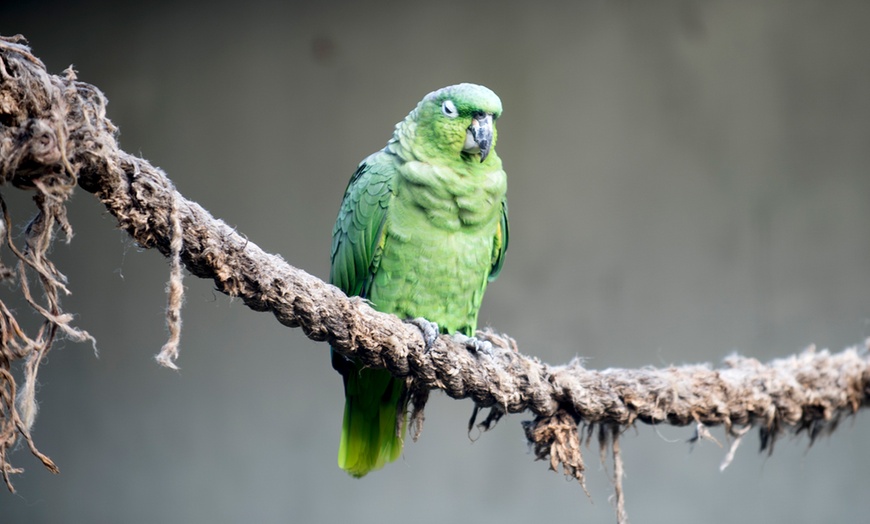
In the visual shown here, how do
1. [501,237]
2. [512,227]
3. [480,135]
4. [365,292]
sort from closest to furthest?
[480,135]
[365,292]
[501,237]
[512,227]

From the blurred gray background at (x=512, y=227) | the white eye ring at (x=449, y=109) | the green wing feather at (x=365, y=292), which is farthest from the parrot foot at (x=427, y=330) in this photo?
the blurred gray background at (x=512, y=227)

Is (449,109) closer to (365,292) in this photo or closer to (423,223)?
(423,223)

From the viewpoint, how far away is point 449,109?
211 centimetres

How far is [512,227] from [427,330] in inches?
79.6

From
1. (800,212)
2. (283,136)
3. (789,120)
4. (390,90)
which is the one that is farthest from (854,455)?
(283,136)

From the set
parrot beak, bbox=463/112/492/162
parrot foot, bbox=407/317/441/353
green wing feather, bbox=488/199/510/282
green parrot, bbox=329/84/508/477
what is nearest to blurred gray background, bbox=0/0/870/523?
green wing feather, bbox=488/199/510/282

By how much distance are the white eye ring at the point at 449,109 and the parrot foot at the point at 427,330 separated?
1.85 feet

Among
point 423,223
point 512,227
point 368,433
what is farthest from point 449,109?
point 512,227

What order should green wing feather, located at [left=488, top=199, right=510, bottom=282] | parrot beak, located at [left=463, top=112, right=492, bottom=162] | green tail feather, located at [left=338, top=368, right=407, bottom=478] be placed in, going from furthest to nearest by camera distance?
green wing feather, located at [left=488, top=199, right=510, bottom=282] → green tail feather, located at [left=338, top=368, right=407, bottom=478] → parrot beak, located at [left=463, top=112, right=492, bottom=162]

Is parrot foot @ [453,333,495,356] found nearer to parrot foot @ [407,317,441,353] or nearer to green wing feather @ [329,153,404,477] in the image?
parrot foot @ [407,317,441,353]

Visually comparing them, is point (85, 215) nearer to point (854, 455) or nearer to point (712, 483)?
point (712, 483)

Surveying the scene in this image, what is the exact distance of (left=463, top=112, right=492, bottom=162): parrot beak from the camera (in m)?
2.06

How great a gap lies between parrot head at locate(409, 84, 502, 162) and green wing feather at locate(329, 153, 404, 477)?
15 cm

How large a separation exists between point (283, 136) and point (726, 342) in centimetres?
243
